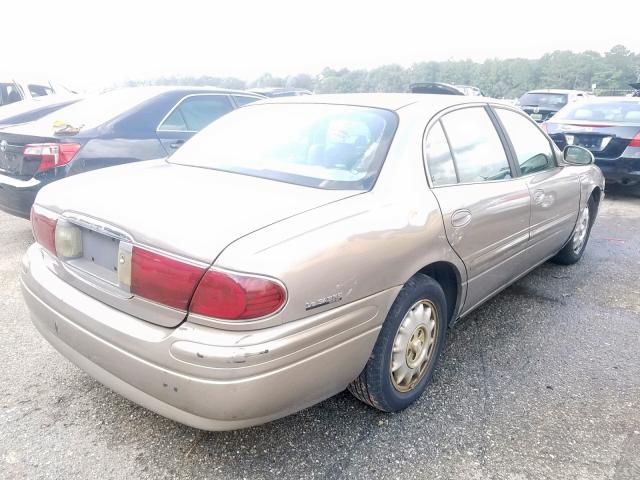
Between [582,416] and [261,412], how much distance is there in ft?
5.28

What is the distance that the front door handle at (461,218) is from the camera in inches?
96.9

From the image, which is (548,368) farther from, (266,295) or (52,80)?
(52,80)

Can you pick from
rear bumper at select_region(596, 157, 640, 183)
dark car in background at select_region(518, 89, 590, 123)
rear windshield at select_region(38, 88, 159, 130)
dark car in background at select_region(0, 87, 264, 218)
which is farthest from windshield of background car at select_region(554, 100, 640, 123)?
dark car in background at select_region(518, 89, 590, 123)

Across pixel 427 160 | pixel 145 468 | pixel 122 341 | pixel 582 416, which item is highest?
pixel 427 160

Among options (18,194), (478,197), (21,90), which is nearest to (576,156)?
(478,197)

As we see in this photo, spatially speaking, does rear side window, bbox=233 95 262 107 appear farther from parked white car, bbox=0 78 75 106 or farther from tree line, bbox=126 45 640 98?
tree line, bbox=126 45 640 98

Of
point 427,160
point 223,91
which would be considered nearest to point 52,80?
point 223,91

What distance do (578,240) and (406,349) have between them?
2862 millimetres

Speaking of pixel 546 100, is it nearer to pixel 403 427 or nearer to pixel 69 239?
pixel 403 427

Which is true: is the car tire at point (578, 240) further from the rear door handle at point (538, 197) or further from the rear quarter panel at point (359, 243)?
the rear quarter panel at point (359, 243)

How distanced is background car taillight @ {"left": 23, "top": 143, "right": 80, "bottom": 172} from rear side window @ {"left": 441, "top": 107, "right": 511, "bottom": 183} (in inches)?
125

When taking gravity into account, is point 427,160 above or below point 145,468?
above

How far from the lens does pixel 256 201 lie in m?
1.99

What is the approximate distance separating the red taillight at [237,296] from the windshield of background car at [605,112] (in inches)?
289
